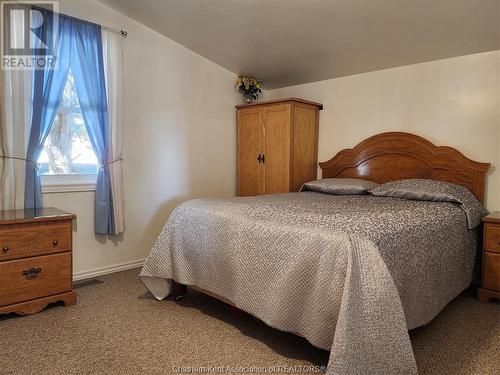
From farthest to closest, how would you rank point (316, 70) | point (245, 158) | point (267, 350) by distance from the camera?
point (245, 158) → point (316, 70) → point (267, 350)

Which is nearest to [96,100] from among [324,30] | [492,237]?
[324,30]

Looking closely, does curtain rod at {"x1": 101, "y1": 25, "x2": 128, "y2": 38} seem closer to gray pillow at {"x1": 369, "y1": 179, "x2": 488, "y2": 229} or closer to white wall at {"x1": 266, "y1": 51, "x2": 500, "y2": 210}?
white wall at {"x1": 266, "y1": 51, "x2": 500, "y2": 210}

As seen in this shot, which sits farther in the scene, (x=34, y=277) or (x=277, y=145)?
(x=277, y=145)

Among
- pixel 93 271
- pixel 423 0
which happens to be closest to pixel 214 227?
pixel 93 271

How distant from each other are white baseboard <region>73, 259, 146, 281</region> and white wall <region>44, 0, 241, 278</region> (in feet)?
0.06

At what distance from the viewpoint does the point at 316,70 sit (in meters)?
3.61

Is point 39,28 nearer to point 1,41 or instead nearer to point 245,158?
point 1,41

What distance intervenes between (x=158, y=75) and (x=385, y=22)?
2075mm

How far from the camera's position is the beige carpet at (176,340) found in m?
1.64

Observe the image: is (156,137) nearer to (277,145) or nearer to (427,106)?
(277,145)

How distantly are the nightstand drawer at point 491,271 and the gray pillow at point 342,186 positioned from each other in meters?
1.01

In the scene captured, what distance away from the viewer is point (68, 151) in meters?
2.88

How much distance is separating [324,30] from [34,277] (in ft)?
9.29

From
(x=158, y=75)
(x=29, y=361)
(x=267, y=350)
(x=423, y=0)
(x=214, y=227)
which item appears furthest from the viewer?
(x=158, y=75)
